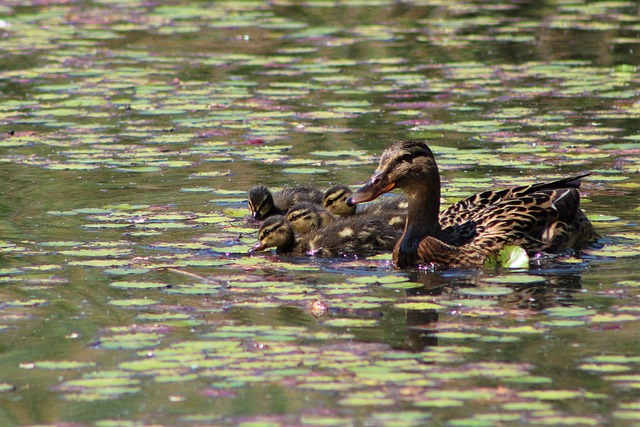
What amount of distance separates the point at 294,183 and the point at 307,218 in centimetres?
152

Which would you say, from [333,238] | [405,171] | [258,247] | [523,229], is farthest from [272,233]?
[523,229]

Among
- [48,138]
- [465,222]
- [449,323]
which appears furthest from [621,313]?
[48,138]

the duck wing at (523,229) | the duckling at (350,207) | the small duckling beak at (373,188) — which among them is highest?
the small duckling beak at (373,188)

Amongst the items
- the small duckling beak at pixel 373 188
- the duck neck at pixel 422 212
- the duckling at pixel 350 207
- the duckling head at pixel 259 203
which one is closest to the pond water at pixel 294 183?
the duckling head at pixel 259 203

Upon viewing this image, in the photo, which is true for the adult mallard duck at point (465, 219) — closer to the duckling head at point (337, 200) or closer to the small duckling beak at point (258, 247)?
the small duckling beak at point (258, 247)

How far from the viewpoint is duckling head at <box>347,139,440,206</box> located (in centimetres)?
882

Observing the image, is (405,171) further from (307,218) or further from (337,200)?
(337,200)

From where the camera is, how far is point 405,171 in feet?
28.9

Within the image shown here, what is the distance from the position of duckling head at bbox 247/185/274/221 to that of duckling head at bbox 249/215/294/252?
79cm

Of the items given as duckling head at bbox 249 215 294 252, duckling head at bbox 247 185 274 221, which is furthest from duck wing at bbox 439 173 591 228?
duckling head at bbox 247 185 274 221

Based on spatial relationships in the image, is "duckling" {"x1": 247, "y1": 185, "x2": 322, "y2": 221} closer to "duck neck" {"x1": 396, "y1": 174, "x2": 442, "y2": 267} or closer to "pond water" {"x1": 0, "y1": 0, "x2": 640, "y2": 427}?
"pond water" {"x1": 0, "y1": 0, "x2": 640, "y2": 427}

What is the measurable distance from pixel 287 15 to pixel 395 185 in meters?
11.9

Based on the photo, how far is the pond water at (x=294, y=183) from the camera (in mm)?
5949

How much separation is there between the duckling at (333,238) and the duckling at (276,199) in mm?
643
